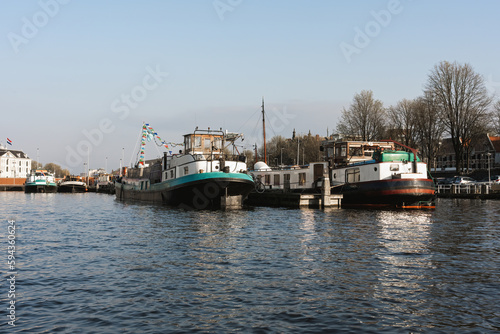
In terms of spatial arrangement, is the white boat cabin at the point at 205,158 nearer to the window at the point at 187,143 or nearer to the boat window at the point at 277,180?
the window at the point at 187,143

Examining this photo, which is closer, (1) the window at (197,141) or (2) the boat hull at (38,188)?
(1) the window at (197,141)

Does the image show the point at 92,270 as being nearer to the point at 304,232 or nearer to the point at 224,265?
the point at 224,265

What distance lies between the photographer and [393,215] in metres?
33.5

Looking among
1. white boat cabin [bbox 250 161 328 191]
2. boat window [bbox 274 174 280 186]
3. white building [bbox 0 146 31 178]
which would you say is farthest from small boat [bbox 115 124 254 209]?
white building [bbox 0 146 31 178]

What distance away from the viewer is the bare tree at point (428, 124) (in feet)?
228

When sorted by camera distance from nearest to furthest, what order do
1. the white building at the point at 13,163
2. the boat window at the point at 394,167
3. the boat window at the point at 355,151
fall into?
1. the boat window at the point at 394,167
2. the boat window at the point at 355,151
3. the white building at the point at 13,163

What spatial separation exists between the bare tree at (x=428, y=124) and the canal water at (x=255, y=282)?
49821mm

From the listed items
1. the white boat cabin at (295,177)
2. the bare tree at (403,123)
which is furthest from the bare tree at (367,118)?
the white boat cabin at (295,177)

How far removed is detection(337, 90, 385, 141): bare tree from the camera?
75250 millimetres

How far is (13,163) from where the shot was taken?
602 feet

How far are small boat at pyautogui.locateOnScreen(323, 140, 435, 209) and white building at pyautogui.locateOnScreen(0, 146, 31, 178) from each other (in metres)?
162

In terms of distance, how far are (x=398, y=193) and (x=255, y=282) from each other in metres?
28.1

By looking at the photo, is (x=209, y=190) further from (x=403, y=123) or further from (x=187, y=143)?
(x=403, y=123)

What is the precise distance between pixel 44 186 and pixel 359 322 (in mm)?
112311
